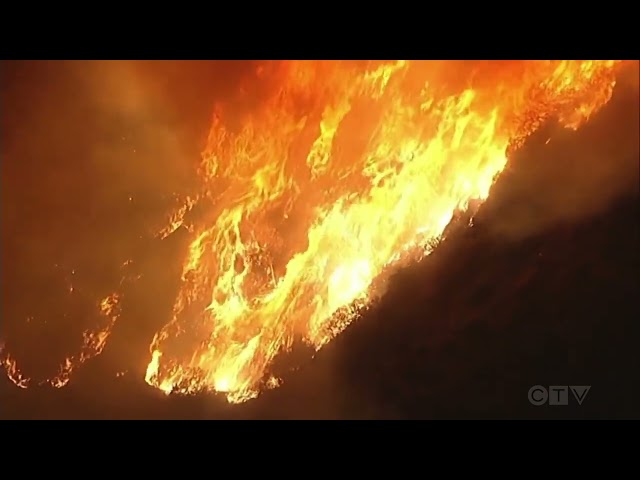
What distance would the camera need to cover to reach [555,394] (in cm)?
654

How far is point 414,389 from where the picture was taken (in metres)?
6.75

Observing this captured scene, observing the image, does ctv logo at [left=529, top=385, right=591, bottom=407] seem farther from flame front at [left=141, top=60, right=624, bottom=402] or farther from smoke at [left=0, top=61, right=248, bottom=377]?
smoke at [left=0, top=61, right=248, bottom=377]

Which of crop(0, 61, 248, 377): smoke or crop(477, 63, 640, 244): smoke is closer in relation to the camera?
crop(477, 63, 640, 244): smoke

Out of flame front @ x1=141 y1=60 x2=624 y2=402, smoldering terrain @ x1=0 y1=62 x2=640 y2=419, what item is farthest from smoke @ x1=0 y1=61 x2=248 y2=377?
flame front @ x1=141 y1=60 x2=624 y2=402

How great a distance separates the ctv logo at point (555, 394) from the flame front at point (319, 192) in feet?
6.66

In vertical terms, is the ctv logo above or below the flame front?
below

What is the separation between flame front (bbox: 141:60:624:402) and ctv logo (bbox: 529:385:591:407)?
2029 millimetres

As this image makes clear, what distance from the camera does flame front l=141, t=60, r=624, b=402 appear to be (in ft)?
22.4

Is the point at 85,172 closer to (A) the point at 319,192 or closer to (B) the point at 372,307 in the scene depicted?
(A) the point at 319,192

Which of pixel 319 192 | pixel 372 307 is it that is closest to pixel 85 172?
pixel 319 192

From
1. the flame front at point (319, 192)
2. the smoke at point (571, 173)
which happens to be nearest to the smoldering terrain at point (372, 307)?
the smoke at point (571, 173)

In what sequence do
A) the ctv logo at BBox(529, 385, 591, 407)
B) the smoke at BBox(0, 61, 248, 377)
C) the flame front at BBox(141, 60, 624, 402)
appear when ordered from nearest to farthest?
the ctv logo at BBox(529, 385, 591, 407) < the flame front at BBox(141, 60, 624, 402) < the smoke at BBox(0, 61, 248, 377)

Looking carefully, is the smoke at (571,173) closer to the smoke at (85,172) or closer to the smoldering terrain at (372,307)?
the smoldering terrain at (372,307)

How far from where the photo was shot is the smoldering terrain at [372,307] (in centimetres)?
657
